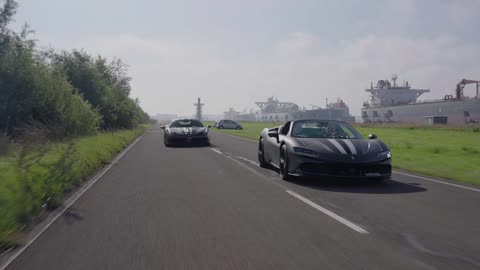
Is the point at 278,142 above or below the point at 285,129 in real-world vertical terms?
below

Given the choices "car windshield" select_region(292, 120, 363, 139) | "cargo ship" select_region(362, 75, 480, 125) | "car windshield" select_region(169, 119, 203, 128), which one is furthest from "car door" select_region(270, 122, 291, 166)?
"cargo ship" select_region(362, 75, 480, 125)

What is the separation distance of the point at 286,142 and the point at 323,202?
2832 mm

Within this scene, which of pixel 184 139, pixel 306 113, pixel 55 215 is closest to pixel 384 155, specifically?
pixel 55 215

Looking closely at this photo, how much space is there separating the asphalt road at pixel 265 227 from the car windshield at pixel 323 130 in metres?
1.11

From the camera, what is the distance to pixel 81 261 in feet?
14.0

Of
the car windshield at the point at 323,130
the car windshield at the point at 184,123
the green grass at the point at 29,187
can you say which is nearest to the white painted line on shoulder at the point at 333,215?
the car windshield at the point at 323,130

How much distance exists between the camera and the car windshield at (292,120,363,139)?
1005 centimetres

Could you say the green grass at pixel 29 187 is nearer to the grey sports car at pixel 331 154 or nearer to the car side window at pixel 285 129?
the grey sports car at pixel 331 154

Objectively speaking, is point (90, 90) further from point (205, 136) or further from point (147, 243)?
point (147, 243)

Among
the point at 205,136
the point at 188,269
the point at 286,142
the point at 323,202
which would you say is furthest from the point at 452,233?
the point at 205,136

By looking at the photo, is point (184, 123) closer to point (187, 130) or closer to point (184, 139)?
point (187, 130)

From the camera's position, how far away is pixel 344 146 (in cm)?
901

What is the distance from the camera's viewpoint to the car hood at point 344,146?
8.84 m

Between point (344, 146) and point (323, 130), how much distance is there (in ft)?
4.40
